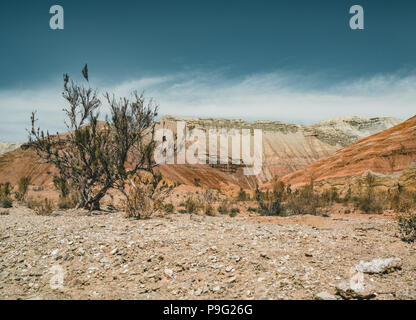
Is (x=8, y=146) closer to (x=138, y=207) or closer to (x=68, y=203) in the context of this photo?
(x=68, y=203)

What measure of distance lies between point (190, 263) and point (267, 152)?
233 feet

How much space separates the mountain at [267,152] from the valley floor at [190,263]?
37.2 metres

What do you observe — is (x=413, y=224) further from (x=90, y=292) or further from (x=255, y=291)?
(x=90, y=292)

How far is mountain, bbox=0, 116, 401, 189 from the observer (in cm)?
4247

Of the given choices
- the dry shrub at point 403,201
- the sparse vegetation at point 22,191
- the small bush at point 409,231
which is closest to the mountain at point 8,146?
the sparse vegetation at point 22,191

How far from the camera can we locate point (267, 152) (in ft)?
241

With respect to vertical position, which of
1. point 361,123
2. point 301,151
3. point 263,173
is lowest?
point 263,173

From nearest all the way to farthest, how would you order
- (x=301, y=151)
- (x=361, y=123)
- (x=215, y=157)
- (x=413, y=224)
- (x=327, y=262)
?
(x=327, y=262)
(x=413, y=224)
(x=215, y=157)
(x=301, y=151)
(x=361, y=123)

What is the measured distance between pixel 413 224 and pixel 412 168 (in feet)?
62.4

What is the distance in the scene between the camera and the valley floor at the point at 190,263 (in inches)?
149

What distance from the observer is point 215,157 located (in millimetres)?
64875
